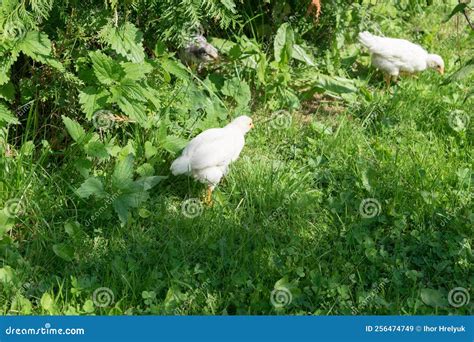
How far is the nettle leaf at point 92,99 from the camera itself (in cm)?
436

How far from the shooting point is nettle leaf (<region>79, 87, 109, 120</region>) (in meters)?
4.36

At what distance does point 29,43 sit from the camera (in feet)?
14.0

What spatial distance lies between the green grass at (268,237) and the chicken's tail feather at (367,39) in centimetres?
114

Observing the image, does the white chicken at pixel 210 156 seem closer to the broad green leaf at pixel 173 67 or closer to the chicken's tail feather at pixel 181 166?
the chicken's tail feather at pixel 181 166

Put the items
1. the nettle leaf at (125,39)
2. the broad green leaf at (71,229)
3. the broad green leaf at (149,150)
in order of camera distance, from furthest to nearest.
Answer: the broad green leaf at (149,150) < the nettle leaf at (125,39) < the broad green leaf at (71,229)

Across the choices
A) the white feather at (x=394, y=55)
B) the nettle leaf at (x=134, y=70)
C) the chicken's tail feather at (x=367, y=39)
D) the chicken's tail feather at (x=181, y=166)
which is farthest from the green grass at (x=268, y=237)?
the chicken's tail feather at (x=367, y=39)

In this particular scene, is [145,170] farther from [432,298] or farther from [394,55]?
[394,55]

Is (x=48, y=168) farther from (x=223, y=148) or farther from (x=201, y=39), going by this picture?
(x=201, y=39)

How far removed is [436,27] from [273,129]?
2478 mm

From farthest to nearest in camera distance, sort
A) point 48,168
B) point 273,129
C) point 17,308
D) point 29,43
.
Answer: point 273,129
point 48,168
point 29,43
point 17,308

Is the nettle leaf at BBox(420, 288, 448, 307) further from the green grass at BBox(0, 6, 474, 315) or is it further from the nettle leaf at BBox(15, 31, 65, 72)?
the nettle leaf at BBox(15, 31, 65, 72)

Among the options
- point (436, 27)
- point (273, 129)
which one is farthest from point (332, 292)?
point (436, 27)

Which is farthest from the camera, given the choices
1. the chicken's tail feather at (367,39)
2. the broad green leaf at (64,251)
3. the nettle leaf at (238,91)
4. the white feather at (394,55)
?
the chicken's tail feather at (367,39)

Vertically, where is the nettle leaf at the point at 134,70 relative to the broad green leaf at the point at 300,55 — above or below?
above
